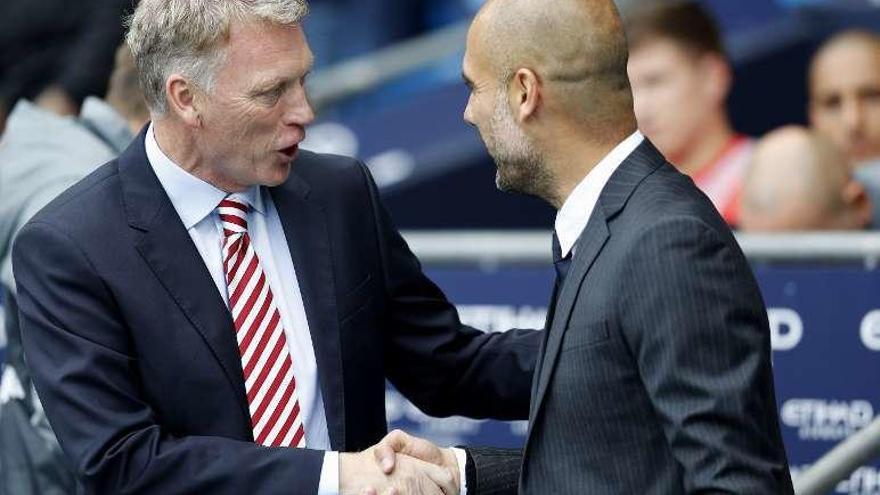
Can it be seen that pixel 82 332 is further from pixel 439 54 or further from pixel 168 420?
pixel 439 54

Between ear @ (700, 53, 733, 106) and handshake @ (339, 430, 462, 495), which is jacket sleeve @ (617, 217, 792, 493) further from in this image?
ear @ (700, 53, 733, 106)

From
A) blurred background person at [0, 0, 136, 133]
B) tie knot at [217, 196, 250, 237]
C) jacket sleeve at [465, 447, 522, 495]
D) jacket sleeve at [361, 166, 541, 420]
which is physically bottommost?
jacket sleeve at [465, 447, 522, 495]

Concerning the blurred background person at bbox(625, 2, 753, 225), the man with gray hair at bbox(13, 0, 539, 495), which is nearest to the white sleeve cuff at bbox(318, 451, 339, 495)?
the man with gray hair at bbox(13, 0, 539, 495)

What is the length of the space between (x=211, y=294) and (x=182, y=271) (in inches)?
2.8

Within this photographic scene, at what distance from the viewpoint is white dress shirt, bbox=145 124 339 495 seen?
12.4ft

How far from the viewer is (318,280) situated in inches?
152

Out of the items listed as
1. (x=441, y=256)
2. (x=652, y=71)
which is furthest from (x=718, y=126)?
(x=441, y=256)

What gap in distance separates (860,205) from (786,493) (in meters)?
3.31

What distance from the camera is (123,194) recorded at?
3.75 meters

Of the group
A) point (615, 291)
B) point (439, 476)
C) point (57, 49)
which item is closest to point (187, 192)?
point (439, 476)

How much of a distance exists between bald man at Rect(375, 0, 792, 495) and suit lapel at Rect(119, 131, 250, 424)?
24.6 inches

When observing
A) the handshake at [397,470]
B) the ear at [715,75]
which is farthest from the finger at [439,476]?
the ear at [715,75]

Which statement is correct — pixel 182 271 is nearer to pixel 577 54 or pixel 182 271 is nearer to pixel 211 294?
pixel 211 294

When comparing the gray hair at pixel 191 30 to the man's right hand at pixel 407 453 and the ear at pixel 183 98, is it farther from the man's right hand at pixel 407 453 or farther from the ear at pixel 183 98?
the man's right hand at pixel 407 453
